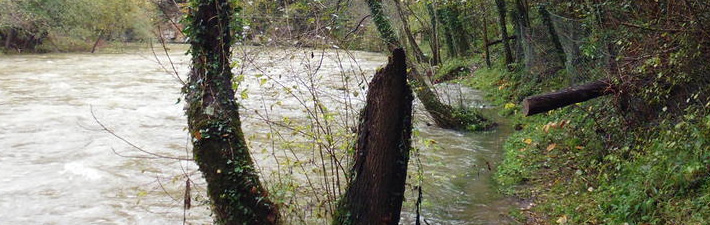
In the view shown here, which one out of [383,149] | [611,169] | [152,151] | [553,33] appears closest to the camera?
[383,149]

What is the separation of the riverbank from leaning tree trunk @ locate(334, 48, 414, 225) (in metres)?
2.16

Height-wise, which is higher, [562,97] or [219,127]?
[562,97]

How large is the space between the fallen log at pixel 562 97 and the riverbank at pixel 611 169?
1.52 feet

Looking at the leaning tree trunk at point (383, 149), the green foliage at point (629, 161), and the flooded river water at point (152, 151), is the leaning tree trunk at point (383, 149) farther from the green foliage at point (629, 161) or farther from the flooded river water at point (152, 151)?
the green foliage at point (629, 161)

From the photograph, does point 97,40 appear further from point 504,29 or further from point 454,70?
point 504,29

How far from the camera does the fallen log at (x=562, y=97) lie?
6301 millimetres

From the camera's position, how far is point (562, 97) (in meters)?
6.52

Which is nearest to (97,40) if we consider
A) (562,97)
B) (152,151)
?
(152,151)

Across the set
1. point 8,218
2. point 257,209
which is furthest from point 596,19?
point 8,218

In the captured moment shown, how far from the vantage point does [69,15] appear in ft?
120

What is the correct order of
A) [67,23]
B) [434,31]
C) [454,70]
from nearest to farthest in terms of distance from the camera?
[434,31]
[454,70]
[67,23]

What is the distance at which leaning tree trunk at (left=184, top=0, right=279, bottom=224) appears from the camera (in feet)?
17.7

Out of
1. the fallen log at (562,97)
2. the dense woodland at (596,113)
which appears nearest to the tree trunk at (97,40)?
the dense woodland at (596,113)

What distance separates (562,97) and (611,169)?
104 centimetres
